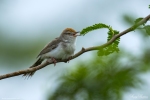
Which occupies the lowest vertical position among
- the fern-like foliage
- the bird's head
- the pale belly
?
the fern-like foliage

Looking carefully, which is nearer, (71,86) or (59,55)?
(71,86)

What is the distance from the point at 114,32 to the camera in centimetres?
194

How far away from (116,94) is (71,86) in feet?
0.75

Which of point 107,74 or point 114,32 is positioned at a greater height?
point 114,32

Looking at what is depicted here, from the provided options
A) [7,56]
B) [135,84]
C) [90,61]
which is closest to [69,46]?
[7,56]

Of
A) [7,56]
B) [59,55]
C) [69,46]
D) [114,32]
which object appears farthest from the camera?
[69,46]

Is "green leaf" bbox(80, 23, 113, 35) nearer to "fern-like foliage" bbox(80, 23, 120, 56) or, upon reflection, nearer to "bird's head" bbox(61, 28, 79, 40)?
"fern-like foliage" bbox(80, 23, 120, 56)

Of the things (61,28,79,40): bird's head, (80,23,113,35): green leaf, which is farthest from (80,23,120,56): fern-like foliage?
(61,28,79,40): bird's head

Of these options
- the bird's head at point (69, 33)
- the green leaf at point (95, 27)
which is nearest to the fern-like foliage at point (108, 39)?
the green leaf at point (95, 27)

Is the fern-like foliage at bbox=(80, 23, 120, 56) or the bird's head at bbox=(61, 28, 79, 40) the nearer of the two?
the fern-like foliage at bbox=(80, 23, 120, 56)

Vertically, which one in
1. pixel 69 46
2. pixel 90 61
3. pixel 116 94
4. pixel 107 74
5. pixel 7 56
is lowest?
pixel 116 94

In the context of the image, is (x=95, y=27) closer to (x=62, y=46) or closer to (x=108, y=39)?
(x=108, y=39)

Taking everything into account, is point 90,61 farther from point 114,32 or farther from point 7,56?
point 7,56

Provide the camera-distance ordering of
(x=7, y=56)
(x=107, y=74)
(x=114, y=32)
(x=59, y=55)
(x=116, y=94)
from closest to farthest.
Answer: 1. (x=116, y=94)
2. (x=107, y=74)
3. (x=114, y=32)
4. (x=7, y=56)
5. (x=59, y=55)
